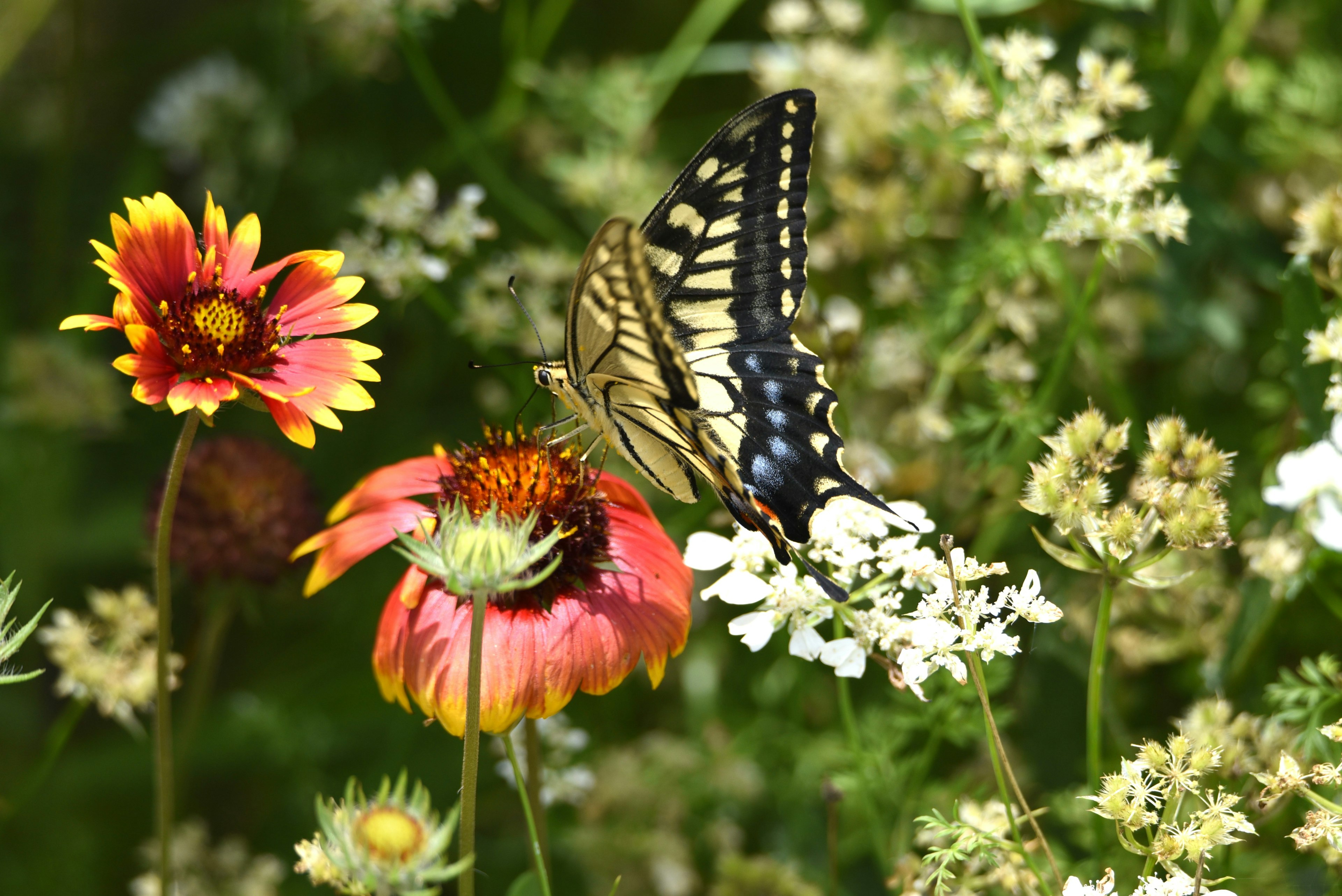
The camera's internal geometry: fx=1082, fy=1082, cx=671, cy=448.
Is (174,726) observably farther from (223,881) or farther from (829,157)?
(829,157)

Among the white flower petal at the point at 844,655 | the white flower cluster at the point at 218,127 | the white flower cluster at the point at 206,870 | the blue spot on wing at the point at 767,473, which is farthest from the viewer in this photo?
the white flower cluster at the point at 218,127

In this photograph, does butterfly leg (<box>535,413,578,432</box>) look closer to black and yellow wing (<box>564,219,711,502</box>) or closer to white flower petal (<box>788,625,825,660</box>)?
black and yellow wing (<box>564,219,711,502</box>)

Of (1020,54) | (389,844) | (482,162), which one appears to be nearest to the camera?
(389,844)

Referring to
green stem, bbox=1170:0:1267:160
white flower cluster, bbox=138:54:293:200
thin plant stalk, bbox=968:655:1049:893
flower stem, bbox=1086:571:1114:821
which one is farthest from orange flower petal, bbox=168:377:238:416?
green stem, bbox=1170:0:1267:160

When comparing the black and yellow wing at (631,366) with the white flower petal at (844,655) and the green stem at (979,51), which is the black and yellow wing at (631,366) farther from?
the green stem at (979,51)

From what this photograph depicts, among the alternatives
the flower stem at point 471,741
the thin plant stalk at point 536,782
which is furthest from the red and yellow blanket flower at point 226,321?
the thin plant stalk at point 536,782

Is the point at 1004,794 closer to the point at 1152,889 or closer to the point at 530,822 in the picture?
the point at 1152,889

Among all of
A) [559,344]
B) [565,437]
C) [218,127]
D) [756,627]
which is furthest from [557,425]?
[218,127]
